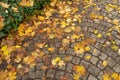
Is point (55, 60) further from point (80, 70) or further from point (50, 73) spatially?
point (80, 70)

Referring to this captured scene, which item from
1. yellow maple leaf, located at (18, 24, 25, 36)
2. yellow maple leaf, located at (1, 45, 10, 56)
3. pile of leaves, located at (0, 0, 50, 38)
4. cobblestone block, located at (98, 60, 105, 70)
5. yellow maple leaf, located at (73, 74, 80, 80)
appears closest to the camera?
yellow maple leaf, located at (73, 74, 80, 80)

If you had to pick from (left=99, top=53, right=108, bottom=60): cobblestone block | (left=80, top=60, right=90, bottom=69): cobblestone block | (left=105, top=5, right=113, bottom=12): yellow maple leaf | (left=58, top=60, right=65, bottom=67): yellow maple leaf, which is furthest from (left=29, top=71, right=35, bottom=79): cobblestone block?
(left=105, top=5, right=113, bottom=12): yellow maple leaf

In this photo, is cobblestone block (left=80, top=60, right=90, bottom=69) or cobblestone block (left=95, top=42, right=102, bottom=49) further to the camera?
Result: cobblestone block (left=95, top=42, right=102, bottom=49)

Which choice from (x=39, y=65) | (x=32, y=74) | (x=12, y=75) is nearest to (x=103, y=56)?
(x=39, y=65)

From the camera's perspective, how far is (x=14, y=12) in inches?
210

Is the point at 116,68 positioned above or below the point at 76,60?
below

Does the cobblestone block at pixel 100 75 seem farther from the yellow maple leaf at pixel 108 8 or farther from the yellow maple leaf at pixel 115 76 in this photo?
the yellow maple leaf at pixel 108 8

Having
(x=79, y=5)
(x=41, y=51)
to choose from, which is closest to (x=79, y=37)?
(x=41, y=51)

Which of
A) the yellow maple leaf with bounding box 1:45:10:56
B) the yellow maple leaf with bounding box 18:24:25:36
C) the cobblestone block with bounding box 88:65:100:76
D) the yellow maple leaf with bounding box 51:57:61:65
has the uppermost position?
the yellow maple leaf with bounding box 18:24:25:36

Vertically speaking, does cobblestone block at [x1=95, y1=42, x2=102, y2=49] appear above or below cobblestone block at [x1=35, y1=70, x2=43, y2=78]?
above

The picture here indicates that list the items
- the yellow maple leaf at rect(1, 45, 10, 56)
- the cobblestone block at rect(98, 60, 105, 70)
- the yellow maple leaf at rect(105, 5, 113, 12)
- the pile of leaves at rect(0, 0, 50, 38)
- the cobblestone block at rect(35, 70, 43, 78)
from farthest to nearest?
1. the yellow maple leaf at rect(105, 5, 113, 12)
2. the pile of leaves at rect(0, 0, 50, 38)
3. the yellow maple leaf at rect(1, 45, 10, 56)
4. the cobblestone block at rect(98, 60, 105, 70)
5. the cobblestone block at rect(35, 70, 43, 78)

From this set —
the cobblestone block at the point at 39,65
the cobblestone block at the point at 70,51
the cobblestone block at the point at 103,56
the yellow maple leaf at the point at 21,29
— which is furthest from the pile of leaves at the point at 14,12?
the cobblestone block at the point at 103,56

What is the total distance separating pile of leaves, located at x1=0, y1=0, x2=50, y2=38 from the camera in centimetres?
511

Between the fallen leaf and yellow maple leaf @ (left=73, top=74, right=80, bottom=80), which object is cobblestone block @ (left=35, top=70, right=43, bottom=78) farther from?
the fallen leaf
